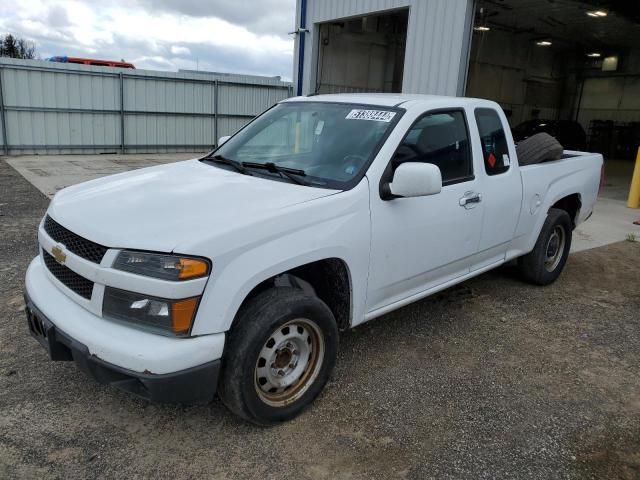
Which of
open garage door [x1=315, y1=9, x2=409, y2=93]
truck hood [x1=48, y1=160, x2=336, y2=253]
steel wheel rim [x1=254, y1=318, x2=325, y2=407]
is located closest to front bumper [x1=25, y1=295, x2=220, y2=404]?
steel wheel rim [x1=254, y1=318, x2=325, y2=407]

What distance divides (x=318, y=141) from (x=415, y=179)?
33.8 inches

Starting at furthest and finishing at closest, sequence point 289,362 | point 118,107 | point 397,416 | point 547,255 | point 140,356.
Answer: point 118,107, point 547,255, point 397,416, point 289,362, point 140,356

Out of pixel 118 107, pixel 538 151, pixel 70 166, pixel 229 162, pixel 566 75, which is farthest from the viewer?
pixel 566 75

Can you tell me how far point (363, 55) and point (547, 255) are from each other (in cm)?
1356

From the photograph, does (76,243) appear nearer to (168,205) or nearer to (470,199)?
(168,205)

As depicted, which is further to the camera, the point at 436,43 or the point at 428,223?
the point at 436,43

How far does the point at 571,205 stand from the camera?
18.4 ft

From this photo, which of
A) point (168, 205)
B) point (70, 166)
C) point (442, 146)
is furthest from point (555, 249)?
point (70, 166)

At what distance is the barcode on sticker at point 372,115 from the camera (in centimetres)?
353

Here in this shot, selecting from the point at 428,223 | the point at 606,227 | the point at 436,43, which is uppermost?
the point at 436,43

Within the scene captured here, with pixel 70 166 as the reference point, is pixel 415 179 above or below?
above

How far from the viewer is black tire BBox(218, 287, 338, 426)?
8.50ft

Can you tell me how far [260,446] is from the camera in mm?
2762

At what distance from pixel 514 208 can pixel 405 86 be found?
22.1 feet
